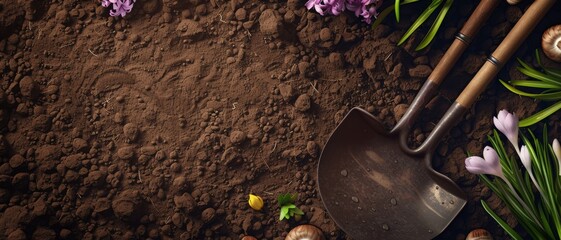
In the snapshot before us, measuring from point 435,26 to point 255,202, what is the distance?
101 centimetres

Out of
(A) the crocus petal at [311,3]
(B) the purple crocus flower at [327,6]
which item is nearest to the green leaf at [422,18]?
(B) the purple crocus flower at [327,6]

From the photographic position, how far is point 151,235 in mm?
2396

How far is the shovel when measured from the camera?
2.29 m

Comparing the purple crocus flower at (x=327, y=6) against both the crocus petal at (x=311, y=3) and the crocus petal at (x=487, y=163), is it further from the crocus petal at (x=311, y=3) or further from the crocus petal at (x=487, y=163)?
the crocus petal at (x=487, y=163)

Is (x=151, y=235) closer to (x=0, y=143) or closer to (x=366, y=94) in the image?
(x=0, y=143)

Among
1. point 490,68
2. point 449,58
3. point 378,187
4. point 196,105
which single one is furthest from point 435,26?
point 196,105

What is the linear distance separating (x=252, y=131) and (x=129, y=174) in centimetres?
54

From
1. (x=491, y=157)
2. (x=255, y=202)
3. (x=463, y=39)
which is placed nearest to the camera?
(x=491, y=157)

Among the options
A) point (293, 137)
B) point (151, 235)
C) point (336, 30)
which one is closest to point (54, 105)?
point (151, 235)

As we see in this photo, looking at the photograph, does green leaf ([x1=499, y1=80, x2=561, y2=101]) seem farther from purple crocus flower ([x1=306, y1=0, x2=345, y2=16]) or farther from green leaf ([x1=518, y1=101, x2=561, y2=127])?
purple crocus flower ([x1=306, y1=0, x2=345, y2=16])

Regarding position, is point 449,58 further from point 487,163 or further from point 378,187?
point 378,187

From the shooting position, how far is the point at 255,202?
92.8 inches

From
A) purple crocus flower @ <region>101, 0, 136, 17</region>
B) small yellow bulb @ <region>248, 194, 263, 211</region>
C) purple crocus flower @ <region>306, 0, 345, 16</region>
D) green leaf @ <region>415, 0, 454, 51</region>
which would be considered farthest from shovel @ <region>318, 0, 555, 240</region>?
purple crocus flower @ <region>101, 0, 136, 17</region>

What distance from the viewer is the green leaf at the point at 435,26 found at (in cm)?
231
